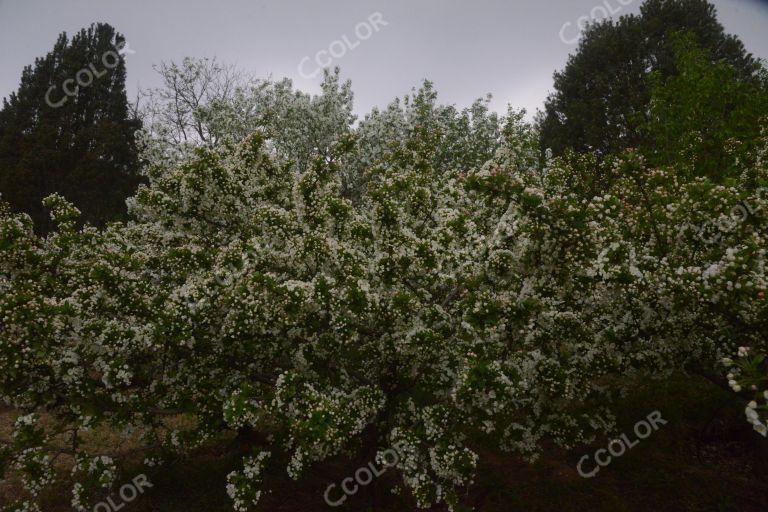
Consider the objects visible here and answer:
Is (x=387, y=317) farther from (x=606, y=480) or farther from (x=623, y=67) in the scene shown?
(x=623, y=67)

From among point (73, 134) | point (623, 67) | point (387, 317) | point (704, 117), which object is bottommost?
point (387, 317)

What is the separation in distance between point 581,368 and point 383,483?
6176 millimetres

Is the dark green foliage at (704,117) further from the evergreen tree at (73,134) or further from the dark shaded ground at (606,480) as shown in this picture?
the evergreen tree at (73,134)

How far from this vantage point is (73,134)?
118 feet

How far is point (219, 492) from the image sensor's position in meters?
12.6

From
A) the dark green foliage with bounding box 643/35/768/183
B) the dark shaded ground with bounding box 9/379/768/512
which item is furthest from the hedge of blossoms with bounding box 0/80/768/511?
the dark green foliage with bounding box 643/35/768/183

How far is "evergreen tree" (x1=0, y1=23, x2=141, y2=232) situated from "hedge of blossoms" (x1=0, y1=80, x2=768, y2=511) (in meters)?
27.5

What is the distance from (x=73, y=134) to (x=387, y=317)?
3764cm

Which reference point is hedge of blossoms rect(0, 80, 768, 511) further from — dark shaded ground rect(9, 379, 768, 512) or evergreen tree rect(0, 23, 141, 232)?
evergreen tree rect(0, 23, 141, 232)

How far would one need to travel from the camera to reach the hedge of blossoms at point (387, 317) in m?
7.53

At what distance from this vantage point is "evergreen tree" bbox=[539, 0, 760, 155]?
1319 inches

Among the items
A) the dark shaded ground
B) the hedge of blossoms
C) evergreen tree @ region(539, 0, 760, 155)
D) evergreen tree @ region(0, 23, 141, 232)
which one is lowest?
the dark shaded ground

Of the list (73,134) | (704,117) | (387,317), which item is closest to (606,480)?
(387,317)

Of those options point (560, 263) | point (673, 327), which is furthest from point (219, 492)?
point (673, 327)
